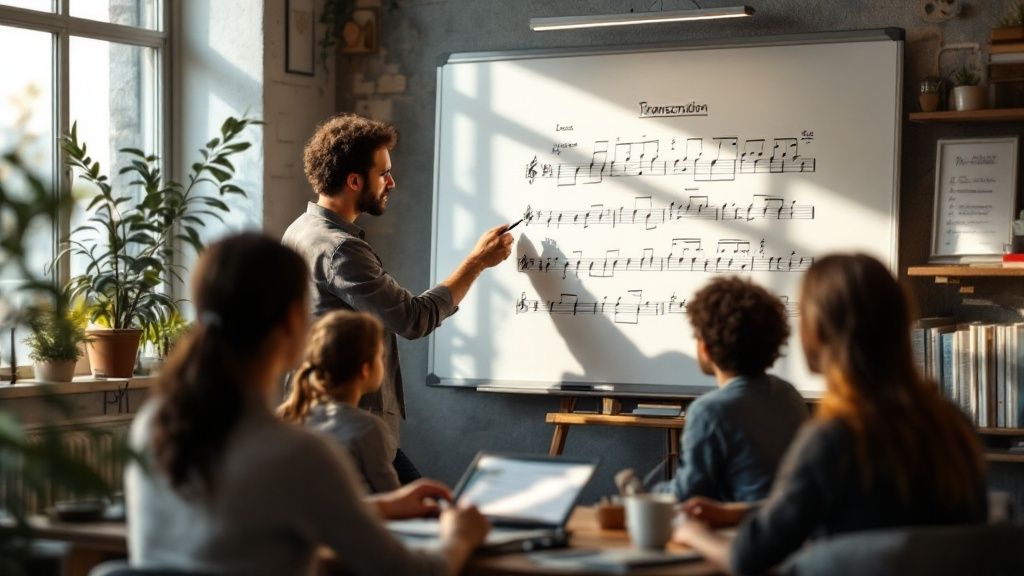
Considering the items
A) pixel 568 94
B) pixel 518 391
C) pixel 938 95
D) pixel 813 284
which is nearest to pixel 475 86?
pixel 568 94

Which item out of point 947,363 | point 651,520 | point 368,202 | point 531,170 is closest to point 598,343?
point 531,170

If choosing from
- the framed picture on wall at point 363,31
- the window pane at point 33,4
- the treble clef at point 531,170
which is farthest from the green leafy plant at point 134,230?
the treble clef at point 531,170

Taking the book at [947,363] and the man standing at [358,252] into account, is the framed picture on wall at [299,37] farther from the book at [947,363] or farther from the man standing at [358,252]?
the book at [947,363]

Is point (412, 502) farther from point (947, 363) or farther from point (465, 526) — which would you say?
point (947, 363)

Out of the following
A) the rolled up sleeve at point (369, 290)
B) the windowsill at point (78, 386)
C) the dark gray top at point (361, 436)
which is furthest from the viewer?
the windowsill at point (78, 386)

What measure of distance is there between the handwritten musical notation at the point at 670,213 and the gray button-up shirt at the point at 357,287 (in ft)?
2.84

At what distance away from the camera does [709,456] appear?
103 inches

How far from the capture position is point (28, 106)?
4.47 metres

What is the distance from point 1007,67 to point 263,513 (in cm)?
305

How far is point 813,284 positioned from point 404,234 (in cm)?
308

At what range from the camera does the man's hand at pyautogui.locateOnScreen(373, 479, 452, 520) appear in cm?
256

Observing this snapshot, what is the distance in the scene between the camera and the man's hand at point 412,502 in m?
2.56

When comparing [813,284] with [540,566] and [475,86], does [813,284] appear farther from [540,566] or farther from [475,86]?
[475,86]

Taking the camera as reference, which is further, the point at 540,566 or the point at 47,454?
the point at 540,566
